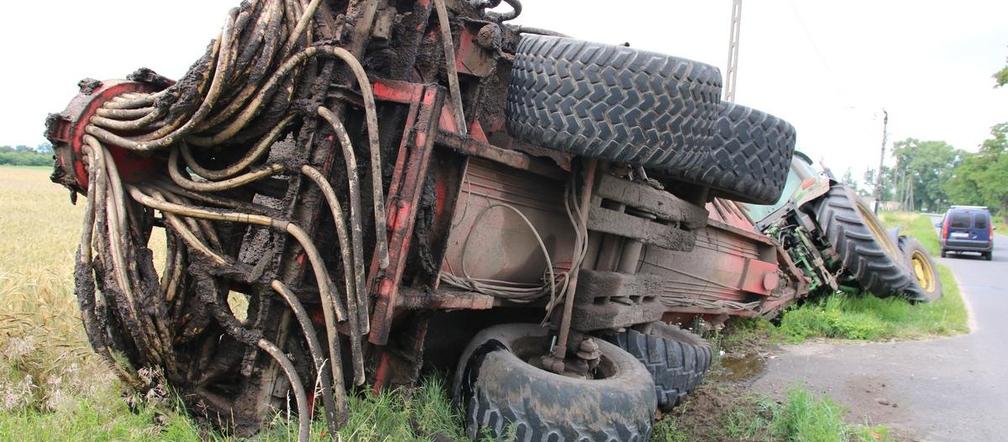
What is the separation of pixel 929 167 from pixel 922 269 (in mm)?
98081

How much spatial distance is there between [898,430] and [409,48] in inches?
125

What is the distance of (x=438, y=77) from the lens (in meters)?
3.08

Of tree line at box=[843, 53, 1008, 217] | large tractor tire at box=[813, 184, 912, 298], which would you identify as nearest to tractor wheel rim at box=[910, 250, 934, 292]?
large tractor tire at box=[813, 184, 912, 298]

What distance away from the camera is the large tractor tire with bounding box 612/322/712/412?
3.60 m

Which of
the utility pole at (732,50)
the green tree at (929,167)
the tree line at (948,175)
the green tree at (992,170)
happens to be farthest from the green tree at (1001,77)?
the green tree at (929,167)

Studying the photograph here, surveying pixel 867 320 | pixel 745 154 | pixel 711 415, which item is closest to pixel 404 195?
pixel 745 154

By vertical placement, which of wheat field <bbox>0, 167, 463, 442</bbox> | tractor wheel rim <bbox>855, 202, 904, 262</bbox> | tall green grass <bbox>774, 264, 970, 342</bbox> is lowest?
wheat field <bbox>0, 167, 463, 442</bbox>

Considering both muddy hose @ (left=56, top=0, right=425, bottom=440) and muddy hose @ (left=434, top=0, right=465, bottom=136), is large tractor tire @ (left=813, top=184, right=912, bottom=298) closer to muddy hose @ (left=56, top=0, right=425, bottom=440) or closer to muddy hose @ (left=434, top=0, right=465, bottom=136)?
muddy hose @ (left=434, top=0, right=465, bottom=136)

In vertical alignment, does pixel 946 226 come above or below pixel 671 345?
above

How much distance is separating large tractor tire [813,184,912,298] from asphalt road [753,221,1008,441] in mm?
845

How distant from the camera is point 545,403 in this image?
2639mm

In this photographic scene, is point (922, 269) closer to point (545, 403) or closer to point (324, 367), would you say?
point (545, 403)

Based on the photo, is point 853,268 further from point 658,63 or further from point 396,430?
point 396,430

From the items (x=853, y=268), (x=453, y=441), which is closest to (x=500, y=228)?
(x=453, y=441)
